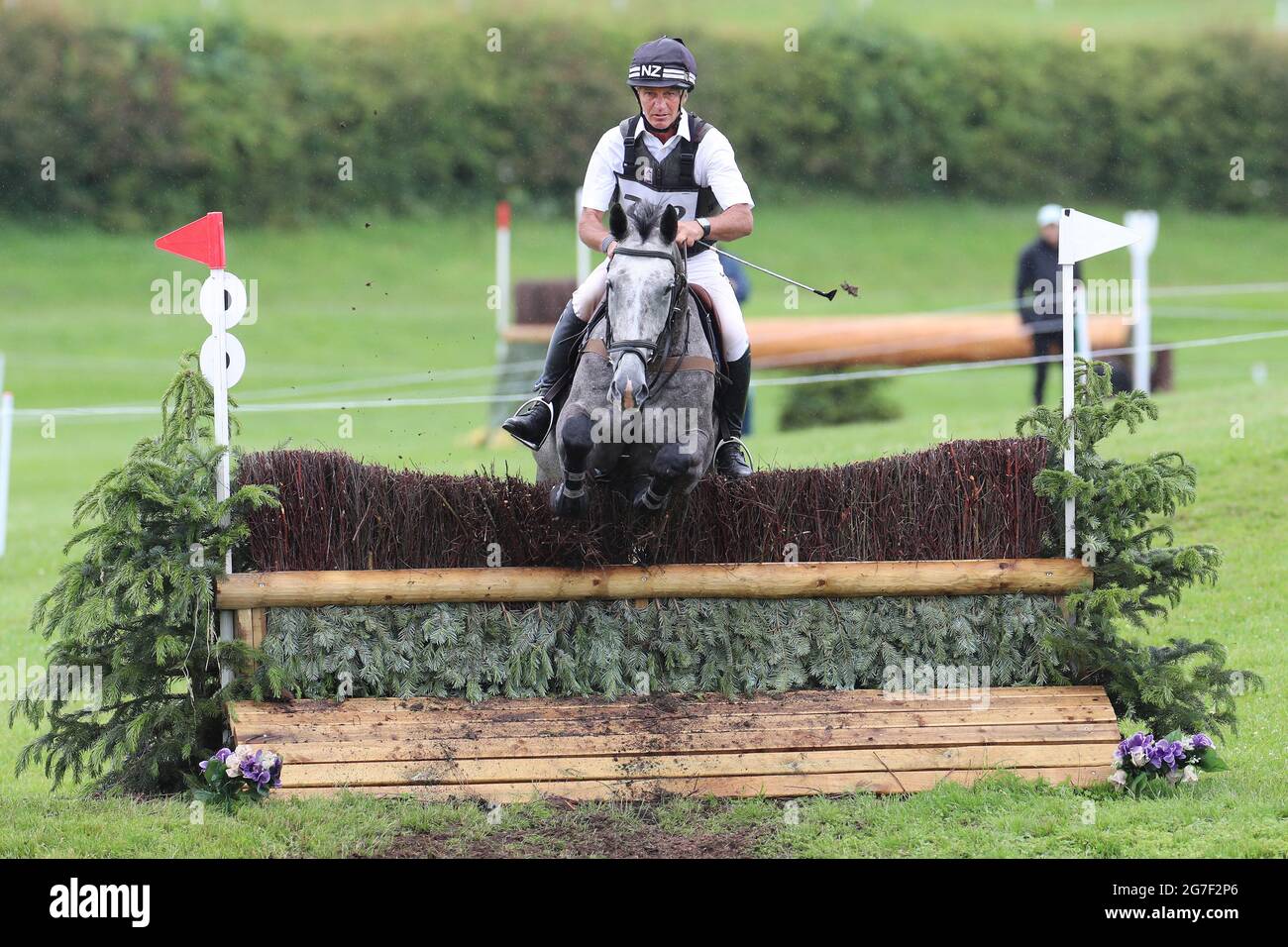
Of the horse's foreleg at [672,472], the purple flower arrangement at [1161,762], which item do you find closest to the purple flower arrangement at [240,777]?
the horse's foreleg at [672,472]

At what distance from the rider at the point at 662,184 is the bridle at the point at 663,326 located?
371mm

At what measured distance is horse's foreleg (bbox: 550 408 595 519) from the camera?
20.9 ft

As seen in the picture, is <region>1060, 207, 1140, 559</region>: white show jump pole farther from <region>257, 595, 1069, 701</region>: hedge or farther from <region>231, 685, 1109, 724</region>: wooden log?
<region>231, 685, 1109, 724</region>: wooden log

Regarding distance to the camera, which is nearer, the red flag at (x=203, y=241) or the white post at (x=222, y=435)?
the white post at (x=222, y=435)

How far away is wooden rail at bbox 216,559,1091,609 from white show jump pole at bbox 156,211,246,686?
0.32 metres

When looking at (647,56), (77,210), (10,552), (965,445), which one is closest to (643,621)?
(965,445)

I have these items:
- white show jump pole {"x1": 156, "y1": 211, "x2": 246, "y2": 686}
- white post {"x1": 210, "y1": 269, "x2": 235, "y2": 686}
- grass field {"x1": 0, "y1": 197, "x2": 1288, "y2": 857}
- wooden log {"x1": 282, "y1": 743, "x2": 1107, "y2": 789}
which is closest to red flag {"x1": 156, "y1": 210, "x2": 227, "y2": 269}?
white show jump pole {"x1": 156, "y1": 211, "x2": 246, "y2": 686}

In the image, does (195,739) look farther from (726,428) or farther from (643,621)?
(726,428)

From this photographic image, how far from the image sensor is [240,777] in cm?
636

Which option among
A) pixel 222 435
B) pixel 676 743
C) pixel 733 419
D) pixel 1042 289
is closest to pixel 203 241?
pixel 222 435

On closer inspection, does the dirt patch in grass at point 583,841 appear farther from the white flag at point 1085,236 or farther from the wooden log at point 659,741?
the white flag at point 1085,236

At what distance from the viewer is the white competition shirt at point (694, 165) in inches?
275

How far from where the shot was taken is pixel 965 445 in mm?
7363

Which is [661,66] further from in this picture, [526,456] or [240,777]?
[526,456]
